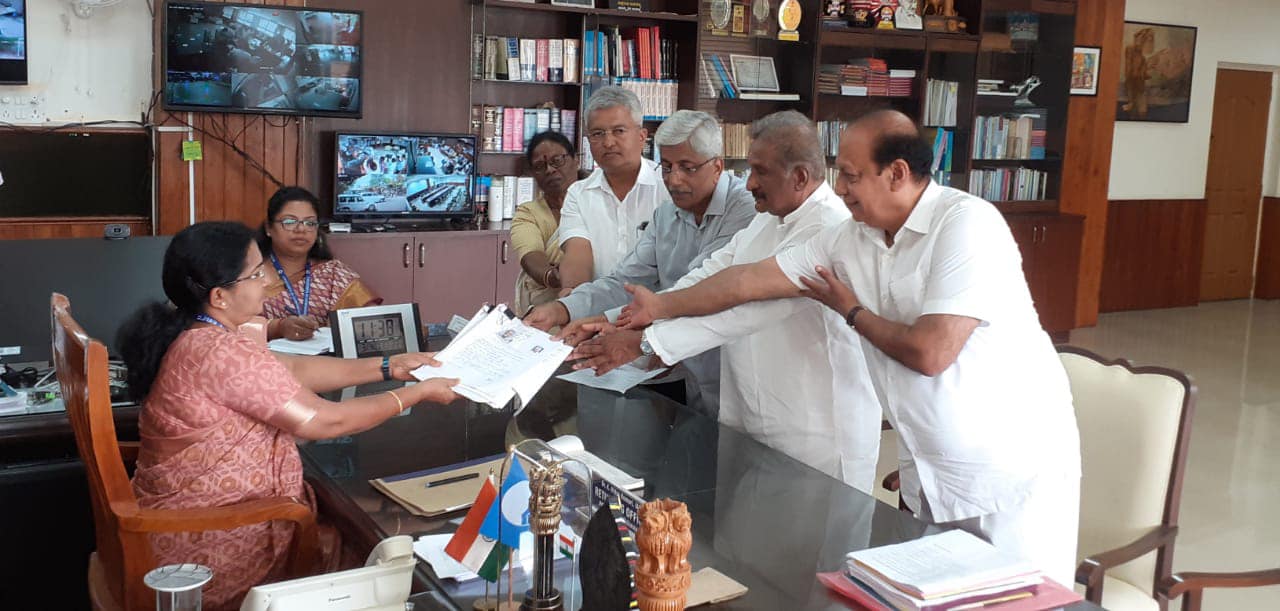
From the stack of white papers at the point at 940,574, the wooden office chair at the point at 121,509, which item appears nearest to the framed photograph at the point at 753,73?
the wooden office chair at the point at 121,509

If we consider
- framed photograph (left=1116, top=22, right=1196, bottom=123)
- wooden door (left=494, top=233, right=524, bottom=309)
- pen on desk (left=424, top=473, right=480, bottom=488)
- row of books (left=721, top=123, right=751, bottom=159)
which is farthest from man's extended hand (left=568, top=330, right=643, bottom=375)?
framed photograph (left=1116, top=22, right=1196, bottom=123)

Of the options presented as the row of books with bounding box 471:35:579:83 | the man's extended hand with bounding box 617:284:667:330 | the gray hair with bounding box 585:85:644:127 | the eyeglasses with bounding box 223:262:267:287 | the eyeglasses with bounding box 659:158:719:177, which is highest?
the row of books with bounding box 471:35:579:83

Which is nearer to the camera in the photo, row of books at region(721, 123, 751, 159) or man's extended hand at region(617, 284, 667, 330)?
man's extended hand at region(617, 284, 667, 330)

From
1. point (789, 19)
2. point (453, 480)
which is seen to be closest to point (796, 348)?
point (453, 480)

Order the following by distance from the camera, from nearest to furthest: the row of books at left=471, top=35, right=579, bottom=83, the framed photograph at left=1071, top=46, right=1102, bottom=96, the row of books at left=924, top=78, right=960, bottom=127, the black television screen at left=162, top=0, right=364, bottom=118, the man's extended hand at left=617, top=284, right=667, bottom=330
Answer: the man's extended hand at left=617, top=284, right=667, bottom=330
the black television screen at left=162, top=0, right=364, bottom=118
the row of books at left=471, top=35, right=579, bottom=83
the row of books at left=924, top=78, right=960, bottom=127
the framed photograph at left=1071, top=46, right=1102, bottom=96

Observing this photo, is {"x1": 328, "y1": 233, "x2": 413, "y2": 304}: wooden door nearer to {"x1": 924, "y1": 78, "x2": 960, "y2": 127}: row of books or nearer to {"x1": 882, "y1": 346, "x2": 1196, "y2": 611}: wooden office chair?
{"x1": 924, "y1": 78, "x2": 960, "y2": 127}: row of books

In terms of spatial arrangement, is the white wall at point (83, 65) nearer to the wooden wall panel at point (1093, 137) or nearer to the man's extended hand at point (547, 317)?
the man's extended hand at point (547, 317)

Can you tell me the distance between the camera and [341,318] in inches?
132

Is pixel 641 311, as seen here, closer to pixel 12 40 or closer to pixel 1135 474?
pixel 1135 474

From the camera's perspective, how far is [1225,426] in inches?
259

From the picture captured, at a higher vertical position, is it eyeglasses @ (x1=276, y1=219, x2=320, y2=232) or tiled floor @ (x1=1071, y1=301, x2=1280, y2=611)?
eyeglasses @ (x1=276, y1=219, x2=320, y2=232)

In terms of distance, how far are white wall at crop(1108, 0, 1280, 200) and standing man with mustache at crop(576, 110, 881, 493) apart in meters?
7.66

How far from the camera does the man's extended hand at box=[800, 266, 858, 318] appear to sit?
2648 millimetres

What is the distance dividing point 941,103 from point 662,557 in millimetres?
7059
